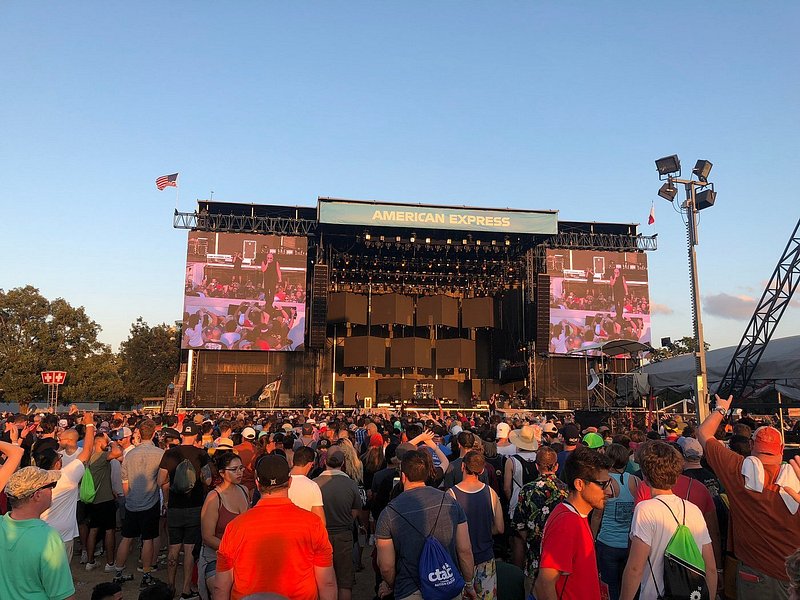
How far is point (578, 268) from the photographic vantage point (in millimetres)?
29766

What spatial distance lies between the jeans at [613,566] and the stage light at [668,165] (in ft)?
42.1

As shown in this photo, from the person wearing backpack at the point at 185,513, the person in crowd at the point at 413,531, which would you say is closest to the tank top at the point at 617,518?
the person in crowd at the point at 413,531

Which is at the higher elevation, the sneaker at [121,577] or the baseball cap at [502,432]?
the baseball cap at [502,432]

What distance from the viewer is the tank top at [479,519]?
13.4 feet

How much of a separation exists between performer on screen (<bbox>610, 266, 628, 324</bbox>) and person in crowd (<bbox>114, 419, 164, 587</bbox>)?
26.7 metres

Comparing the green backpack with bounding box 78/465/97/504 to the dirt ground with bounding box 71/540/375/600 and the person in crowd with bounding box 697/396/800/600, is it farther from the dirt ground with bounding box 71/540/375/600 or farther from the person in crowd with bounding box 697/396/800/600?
the person in crowd with bounding box 697/396/800/600

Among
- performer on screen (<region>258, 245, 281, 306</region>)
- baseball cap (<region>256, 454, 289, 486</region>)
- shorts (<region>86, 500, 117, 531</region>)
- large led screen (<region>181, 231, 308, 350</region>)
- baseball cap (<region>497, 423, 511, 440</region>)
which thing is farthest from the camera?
performer on screen (<region>258, 245, 281, 306</region>)

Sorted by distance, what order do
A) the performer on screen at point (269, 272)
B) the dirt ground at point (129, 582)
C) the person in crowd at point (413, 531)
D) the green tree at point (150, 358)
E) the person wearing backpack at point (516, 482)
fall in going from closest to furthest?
the person in crowd at point (413, 531), the person wearing backpack at point (516, 482), the dirt ground at point (129, 582), the performer on screen at point (269, 272), the green tree at point (150, 358)

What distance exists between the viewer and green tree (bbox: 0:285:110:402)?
31359 mm

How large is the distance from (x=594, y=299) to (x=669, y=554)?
91.6ft

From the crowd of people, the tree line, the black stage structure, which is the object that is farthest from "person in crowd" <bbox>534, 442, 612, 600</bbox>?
the tree line

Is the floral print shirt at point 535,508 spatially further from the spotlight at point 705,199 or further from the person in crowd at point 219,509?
the spotlight at point 705,199

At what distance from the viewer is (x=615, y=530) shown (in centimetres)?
404

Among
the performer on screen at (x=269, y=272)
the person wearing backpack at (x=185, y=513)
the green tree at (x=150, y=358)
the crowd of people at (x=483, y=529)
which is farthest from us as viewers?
the green tree at (x=150, y=358)
